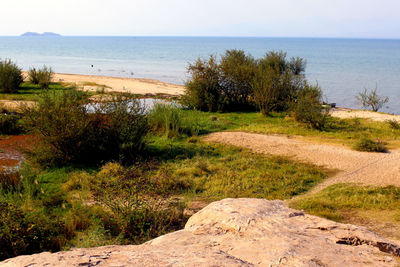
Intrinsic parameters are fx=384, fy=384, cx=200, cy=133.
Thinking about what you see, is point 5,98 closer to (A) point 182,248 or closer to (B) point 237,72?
(B) point 237,72

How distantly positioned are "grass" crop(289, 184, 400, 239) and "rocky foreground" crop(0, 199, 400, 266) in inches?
88.5

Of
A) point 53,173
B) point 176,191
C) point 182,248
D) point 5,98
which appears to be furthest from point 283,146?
point 5,98

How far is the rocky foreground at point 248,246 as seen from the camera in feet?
9.82

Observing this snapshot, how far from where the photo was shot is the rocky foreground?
299cm

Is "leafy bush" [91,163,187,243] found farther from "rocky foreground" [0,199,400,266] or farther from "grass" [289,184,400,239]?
"grass" [289,184,400,239]

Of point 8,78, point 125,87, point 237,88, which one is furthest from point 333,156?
point 125,87

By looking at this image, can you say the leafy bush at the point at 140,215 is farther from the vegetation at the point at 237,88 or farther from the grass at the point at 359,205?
the vegetation at the point at 237,88

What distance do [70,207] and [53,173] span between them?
2.20 m

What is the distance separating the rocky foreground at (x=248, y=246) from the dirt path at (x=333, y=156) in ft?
13.7

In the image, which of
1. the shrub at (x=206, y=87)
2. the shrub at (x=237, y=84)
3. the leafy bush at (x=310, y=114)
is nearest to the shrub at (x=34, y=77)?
the shrub at (x=206, y=87)

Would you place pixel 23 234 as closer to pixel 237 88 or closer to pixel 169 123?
pixel 169 123

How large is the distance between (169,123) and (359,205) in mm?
6860

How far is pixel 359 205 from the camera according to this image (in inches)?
272

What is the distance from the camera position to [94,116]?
9.91 meters
